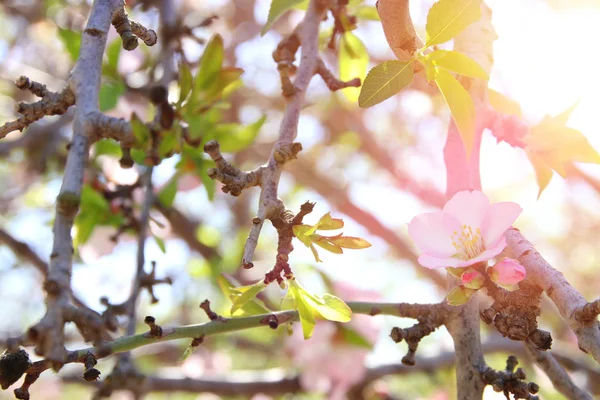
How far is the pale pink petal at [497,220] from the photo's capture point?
0.80 m

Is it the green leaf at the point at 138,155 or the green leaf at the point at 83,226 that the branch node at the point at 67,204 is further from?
the green leaf at the point at 83,226

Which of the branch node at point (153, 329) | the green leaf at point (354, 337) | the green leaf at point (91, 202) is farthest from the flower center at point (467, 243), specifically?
the green leaf at point (91, 202)

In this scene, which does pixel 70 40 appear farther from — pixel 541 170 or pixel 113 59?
pixel 541 170

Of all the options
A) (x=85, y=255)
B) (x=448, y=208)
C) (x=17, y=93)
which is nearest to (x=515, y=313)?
(x=448, y=208)

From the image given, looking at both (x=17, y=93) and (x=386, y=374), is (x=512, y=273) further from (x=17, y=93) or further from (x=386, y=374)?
(x=17, y=93)

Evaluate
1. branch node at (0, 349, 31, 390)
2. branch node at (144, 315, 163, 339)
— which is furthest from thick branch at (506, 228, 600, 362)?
branch node at (0, 349, 31, 390)

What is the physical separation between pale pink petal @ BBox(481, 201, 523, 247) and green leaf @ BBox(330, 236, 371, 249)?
0.18 m

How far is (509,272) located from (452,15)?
35 cm

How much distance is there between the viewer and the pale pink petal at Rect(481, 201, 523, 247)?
796 mm

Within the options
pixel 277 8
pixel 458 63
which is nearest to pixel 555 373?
pixel 458 63

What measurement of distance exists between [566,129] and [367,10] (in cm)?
59

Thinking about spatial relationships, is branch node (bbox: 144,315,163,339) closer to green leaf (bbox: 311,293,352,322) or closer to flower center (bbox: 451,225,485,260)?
green leaf (bbox: 311,293,352,322)

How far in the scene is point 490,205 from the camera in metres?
0.84

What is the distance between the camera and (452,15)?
0.80 m
